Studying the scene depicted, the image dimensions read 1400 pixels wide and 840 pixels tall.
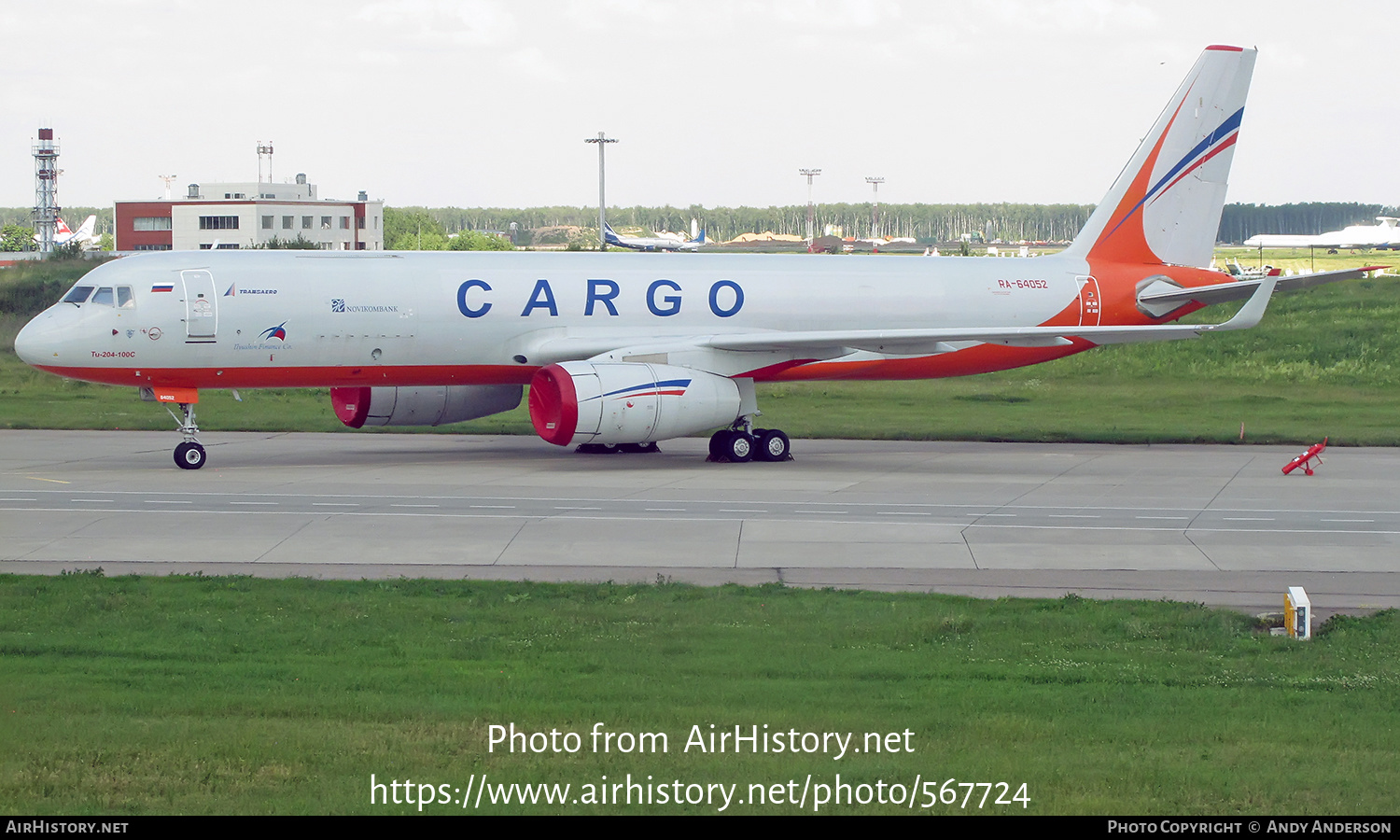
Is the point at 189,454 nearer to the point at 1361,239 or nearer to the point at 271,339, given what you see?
the point at 271,339

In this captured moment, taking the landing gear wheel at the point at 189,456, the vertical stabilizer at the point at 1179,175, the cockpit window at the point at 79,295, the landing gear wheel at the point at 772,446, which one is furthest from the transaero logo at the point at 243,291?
the vertical stabilizer at the point at 1179,175

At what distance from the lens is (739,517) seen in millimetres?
22125

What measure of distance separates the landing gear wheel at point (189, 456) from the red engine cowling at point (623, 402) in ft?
20.4

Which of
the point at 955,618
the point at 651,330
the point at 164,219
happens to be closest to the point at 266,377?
the point at 651,330

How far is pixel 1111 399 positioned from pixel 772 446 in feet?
61.1

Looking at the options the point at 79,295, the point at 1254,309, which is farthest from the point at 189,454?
the point at 1254,309

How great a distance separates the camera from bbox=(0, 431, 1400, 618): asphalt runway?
1764cm

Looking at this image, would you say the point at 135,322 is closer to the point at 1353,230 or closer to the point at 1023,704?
the point at 1023,704

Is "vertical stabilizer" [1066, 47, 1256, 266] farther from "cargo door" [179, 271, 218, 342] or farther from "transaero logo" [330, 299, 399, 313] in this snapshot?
"cargo door" [179, 271, 218, 342]

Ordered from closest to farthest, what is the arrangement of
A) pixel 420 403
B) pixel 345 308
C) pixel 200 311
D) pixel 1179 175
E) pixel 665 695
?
1. pixel 665 695
2. pixel 200 311
3. pixel 345 308
4. pixel 420 403
5. pixel 1179 175

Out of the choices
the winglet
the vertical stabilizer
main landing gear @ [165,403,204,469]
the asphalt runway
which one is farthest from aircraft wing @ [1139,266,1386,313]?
main landing gear @ [165,403,204,469]

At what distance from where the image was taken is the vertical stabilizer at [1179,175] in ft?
115

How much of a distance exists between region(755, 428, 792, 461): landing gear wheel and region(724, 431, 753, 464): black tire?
0.18m

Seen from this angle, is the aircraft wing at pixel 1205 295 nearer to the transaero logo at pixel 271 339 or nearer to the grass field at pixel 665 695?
the transaero logo at pixel 271 339
